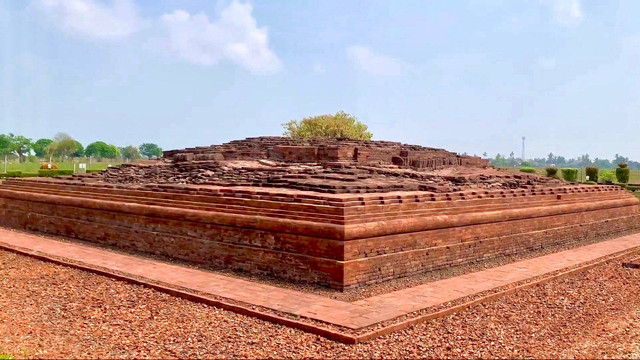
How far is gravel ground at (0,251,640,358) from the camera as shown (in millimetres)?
4824

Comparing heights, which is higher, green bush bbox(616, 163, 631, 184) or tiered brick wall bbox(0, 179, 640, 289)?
green bush bbox(616, 163, 631, 184)

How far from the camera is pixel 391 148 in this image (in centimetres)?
1379

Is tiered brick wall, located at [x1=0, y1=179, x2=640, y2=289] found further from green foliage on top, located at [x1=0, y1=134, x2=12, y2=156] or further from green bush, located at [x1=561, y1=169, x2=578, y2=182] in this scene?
green foliage on top, located at [x1=0, y1=134, x2=12, y2=156]

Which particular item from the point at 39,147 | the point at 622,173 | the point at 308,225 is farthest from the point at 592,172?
the point at 39,147

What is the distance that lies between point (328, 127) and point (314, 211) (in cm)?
2604

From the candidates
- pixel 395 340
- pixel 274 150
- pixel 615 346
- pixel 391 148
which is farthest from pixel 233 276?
pixel 391 148

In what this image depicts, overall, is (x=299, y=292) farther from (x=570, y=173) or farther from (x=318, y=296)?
(x=570, y=173)

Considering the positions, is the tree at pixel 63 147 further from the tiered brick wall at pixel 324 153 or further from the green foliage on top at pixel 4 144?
the tiered brick wall at pixel 324 153

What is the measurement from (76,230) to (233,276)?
476 cm

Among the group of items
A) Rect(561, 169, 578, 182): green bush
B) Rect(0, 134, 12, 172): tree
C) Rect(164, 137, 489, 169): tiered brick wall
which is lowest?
Rect(561, 169, 578, 182): green bush

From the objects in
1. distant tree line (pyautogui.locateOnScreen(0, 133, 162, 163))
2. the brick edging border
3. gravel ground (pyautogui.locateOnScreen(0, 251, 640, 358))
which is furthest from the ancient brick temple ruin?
distant tree line (pyautogui.locateOnScreen(0, 133, 162, 163))

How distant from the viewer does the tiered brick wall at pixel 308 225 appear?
6.95 meters

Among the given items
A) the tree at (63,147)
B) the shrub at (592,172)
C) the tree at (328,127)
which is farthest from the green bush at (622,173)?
the tree at (63,147)

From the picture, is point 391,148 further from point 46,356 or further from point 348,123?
point 348,123
